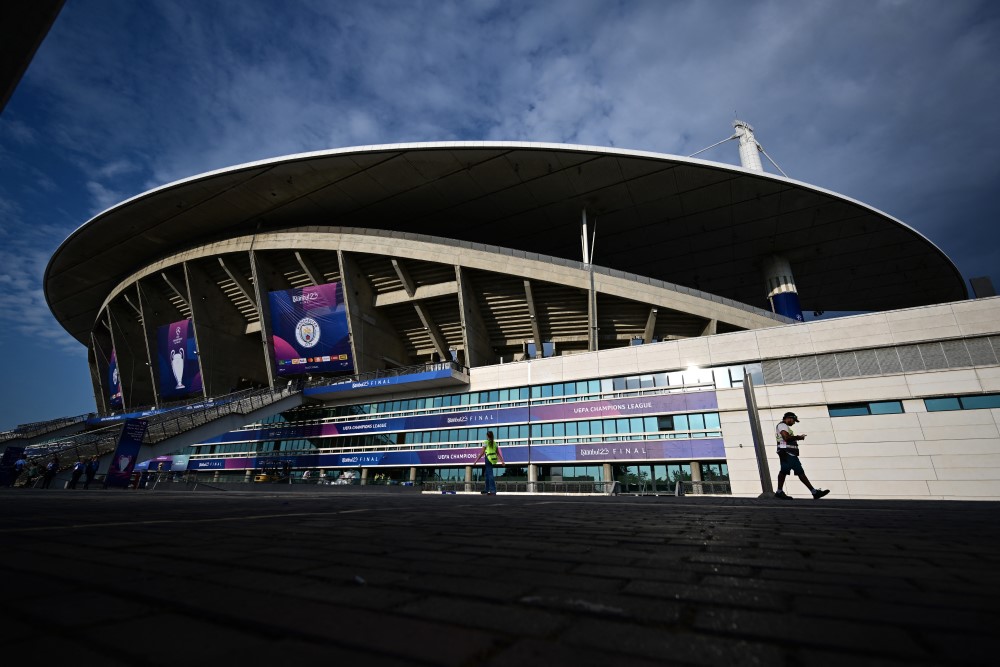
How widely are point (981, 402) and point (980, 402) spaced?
3 centimetres

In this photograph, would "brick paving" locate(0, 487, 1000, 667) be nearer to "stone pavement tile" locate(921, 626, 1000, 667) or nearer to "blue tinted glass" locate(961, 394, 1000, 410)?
"stone pavement tile" locate(921, 626, 1000, 667)

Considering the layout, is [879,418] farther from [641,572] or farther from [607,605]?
[607,605]

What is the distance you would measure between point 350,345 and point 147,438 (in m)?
12.7

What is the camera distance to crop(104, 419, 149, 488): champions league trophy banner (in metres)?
20.5

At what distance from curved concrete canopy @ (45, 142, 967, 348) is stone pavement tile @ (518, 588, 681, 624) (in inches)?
1117

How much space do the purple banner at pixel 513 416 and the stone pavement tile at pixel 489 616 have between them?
22572 millimetres

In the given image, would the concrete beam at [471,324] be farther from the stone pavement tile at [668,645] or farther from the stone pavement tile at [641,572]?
the stone pavement tile at [668,645]

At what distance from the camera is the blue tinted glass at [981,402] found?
17.4 metres

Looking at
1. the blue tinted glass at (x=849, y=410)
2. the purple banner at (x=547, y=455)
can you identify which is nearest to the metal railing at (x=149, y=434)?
the purple banner at (x=547, y=455)

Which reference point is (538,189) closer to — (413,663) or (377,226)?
(377,226)

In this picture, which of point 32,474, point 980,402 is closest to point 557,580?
point 980,402

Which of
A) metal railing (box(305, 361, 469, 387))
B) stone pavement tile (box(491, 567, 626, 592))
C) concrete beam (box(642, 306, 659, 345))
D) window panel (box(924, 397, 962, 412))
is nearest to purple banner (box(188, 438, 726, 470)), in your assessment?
metal railing (box(305, 361, 469, 387))

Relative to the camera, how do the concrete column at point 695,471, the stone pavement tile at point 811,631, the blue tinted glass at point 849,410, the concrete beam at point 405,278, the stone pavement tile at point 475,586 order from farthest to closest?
the concrete beam at point 405,278
the concrete column at point 695,471
the blue tinted glass at point 849,410
the stone pavement tile at point 475,586
the stone pavement tile at point 811,631

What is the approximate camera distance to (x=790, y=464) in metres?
9.46
